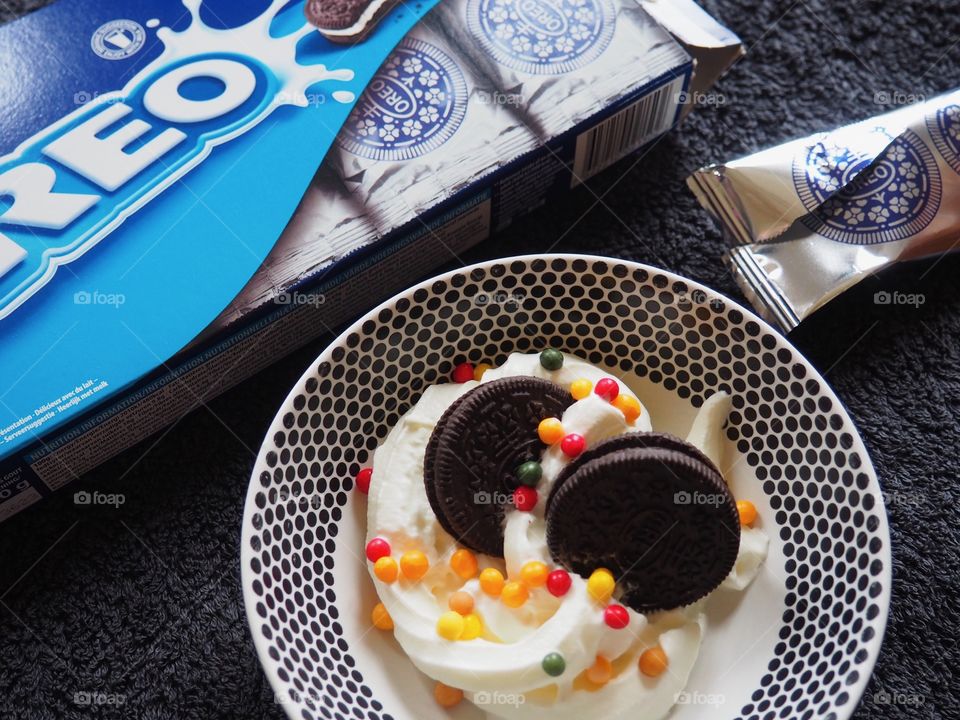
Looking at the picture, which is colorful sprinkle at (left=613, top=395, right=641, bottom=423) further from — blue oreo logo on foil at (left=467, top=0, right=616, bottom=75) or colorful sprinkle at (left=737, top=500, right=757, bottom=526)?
blue oreo logo on foil at (left=467, top=0, right=616, bottom=75)

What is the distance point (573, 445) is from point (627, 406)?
9 centimetres

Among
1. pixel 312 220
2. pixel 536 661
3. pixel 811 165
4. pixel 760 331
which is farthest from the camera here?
pixel 811 165

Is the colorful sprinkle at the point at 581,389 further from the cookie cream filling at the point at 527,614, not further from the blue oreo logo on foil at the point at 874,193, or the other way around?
the blue oreo logo on foil at the point at 874,193

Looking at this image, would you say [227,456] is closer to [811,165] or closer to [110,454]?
[110,454]

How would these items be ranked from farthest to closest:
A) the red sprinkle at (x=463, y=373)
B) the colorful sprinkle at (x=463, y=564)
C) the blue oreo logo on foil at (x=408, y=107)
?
the blue oreo logo on foil at (x=408, y=107)
the red sprinkle at (x=463, y=373)
the colorful sprinkle at (x=463, y=564)

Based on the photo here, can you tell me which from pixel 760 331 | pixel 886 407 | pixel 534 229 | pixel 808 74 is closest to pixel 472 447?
pixel 760 331

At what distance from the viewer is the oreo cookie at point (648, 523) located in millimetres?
853

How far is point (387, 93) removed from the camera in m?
1.16

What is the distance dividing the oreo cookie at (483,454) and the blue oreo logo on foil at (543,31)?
46cm

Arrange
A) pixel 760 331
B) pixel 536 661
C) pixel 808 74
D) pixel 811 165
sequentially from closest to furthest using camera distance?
1. pixel 536 661
2. pixel 760 331
3. pixel 811 165
4. pixel 808 74

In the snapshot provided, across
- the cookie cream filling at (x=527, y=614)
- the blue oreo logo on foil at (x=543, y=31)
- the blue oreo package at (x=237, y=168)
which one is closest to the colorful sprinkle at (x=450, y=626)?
the cookie cream filling at (x=527, y=614)

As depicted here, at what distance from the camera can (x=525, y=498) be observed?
3.00 ft

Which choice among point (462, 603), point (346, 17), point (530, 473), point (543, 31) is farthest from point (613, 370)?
point (346, 17)

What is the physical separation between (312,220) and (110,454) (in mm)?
370
